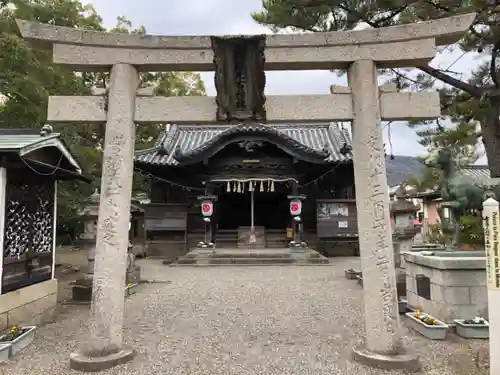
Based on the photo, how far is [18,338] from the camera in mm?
5336

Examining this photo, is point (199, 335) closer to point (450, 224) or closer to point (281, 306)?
point (281, 306)

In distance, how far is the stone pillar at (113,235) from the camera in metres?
4.72

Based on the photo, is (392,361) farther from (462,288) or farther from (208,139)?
(208,139)

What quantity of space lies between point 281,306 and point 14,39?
7838mm

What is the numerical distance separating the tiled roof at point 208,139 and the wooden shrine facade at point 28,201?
11712mm

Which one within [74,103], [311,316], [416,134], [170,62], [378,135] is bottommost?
[311,316]

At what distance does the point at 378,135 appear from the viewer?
4918 millimetres

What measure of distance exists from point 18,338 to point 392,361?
468 cm

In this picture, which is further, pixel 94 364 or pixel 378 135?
pixel 378 135

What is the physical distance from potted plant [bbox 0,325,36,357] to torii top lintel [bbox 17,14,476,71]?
11.9 feet

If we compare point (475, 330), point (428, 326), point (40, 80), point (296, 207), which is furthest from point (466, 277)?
point (296, 207)

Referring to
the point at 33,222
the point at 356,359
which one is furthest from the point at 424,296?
the point at 33,222

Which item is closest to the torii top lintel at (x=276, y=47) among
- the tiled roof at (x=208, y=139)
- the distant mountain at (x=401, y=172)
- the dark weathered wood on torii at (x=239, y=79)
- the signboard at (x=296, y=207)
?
the dark weathered wood on torii at (x=239, y=79)

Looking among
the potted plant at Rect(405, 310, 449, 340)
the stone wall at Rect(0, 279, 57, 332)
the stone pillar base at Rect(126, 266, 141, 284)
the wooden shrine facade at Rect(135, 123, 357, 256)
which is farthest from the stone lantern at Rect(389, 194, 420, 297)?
the stone wall at Rect(0, 279, 57, 332)
